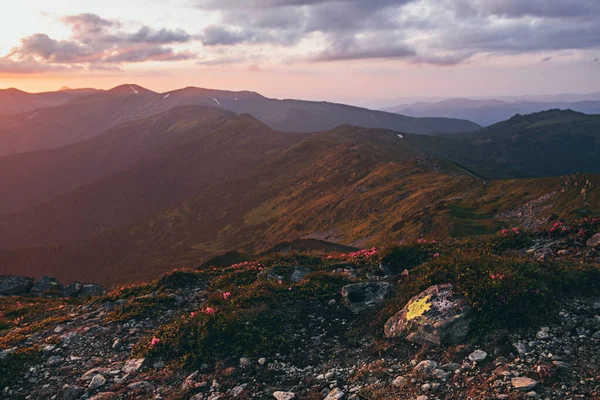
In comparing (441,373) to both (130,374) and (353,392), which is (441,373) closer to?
(353,392)

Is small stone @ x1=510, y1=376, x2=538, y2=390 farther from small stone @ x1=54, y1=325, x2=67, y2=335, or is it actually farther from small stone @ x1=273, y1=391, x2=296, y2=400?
small stone @ x1=54, y1=325, x2=67, y2=335

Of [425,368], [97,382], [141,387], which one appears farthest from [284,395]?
[97,382]

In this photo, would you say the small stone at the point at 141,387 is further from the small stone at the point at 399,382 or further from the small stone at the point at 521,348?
the small stone at the point at 521,348

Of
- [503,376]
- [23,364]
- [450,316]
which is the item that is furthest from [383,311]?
[23,364]

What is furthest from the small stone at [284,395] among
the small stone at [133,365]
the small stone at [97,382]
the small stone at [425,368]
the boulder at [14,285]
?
the boulder at [14,285]

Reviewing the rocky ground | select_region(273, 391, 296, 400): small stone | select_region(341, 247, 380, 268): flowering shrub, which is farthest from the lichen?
select_region(341, 247, 380, 268): flowering shrub
